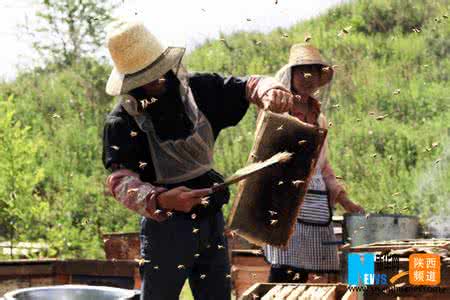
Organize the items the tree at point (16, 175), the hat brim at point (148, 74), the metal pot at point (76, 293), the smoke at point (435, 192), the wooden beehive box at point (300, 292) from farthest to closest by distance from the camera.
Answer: the smoke at point (435, 192) → the tree at point (16, 175) → the metal pot at point (76, 293) → the hat brim at point (148, 74) → the wooden beehive box at point (300, 292)

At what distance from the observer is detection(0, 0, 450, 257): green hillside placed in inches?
363

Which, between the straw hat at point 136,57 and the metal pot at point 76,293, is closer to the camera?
the straw hat at point 136,57

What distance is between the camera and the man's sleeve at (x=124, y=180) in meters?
3.33

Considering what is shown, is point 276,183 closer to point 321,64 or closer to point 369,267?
point 369,267

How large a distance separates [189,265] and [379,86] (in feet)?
49.6

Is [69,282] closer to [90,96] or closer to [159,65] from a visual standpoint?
[159,65]

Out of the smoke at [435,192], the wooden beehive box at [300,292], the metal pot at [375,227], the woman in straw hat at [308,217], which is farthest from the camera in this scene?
the smoke at [435,192]

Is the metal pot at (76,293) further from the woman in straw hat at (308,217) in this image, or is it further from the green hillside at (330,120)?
the green hillside at (330,120)

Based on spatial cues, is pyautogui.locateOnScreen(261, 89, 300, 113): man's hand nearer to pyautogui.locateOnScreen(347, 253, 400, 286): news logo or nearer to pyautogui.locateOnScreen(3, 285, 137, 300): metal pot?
pyautogui.locateOnScreen(347, 253, 400, 286): news logo

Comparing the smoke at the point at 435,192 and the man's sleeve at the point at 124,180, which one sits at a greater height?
the man's sleeve at the point at 124,180

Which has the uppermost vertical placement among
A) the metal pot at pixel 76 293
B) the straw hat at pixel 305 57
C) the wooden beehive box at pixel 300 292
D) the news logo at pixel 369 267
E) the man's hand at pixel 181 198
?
the straw hat at pixel 305 57

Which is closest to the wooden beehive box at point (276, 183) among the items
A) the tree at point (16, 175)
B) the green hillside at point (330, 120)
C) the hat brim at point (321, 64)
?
the green hillside at point (330, 120)

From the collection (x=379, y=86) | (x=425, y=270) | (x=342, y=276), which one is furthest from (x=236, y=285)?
(x=379, y=86)

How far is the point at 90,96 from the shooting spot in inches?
560
